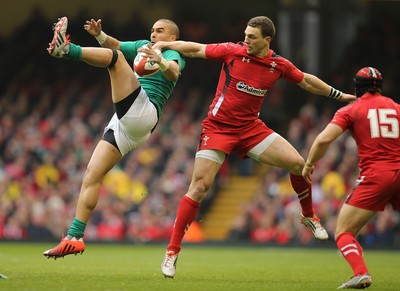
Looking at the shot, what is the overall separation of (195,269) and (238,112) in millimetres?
2800

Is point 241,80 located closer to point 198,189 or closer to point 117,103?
point 198,189

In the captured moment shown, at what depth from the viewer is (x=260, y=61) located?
10.5 m

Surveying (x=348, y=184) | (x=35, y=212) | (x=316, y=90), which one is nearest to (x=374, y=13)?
(x=348, y=184)

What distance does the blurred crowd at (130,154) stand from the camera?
19.8 meters

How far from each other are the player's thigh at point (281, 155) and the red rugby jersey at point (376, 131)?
1363 mm

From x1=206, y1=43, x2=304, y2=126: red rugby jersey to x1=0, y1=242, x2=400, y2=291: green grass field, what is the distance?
71.3 inches

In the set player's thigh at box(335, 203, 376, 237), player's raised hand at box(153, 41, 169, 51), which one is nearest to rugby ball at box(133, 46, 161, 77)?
player's raised hand at box(153, 41, 169, 51)

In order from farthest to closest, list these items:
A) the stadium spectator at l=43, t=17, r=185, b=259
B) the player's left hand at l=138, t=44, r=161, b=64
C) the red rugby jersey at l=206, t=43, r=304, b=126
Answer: the red rugby jersey at l=206, t=43, r=304, b=126 → the stadium spectator at l=43, t=17, r=185, b=259 → the player's left hand at l=138, t=44, r=161, b=64

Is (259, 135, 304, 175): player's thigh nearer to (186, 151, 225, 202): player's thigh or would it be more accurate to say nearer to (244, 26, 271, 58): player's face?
(186, 151, 225, 202): player's thigh

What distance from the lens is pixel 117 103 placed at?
10.2 m

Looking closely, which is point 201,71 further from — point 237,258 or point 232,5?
point 237,258

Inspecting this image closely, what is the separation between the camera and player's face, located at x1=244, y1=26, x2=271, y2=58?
33.9 feet

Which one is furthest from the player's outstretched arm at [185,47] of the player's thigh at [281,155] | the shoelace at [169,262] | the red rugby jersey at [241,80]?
the shoelace at [169,262]

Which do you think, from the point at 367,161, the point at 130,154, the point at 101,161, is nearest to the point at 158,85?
the point at 101,161
